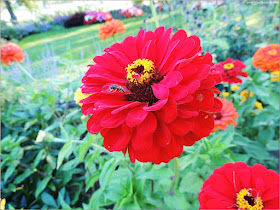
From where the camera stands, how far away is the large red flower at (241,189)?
527 mm

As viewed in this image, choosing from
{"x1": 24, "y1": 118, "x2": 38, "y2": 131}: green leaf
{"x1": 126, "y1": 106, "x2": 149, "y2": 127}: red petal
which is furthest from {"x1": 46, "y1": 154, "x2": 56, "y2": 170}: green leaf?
{"x1": 126, "y1": 106, "x2": 149, "y2": 127}: red petal

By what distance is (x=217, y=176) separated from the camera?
0.57 m

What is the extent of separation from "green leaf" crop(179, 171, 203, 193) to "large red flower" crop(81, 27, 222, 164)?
397 mm

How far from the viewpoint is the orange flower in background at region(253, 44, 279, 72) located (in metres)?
1.12

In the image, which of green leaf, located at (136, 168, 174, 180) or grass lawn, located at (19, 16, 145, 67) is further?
grass lawn, located at (19, 16, 145, 67)

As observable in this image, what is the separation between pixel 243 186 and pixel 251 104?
0.92m

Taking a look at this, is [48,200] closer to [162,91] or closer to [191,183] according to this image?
[191,183]

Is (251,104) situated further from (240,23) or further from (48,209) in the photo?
(240,23)

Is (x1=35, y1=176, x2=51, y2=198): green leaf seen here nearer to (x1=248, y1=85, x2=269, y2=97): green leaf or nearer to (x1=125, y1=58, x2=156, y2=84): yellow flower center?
(x1=125, y1=58, x2=156, y2=84): yellow flower center

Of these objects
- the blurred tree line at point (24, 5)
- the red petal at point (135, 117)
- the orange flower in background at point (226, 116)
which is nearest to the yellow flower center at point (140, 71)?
the red petal at point (135, 117)

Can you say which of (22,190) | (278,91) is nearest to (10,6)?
(22,190)

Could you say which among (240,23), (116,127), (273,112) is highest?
(116,127)

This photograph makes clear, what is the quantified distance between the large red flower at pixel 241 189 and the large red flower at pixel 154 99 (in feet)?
0.64

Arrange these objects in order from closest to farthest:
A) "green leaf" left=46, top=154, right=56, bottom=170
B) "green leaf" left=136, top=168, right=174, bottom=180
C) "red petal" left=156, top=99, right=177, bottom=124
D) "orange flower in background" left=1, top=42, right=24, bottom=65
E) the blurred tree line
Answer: "red petal" left=156, top=99, right=177, bottom=124 < "green leaf" left=136, top=168, right=174, bottom=180 < "green leaf" left=46, top=154, right=56, bottom=170 < "orange flower in background" left=1, top=42, right=24, bottom=65 < the blurred tree line
